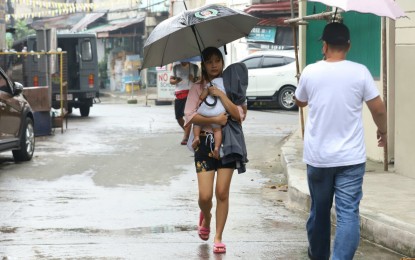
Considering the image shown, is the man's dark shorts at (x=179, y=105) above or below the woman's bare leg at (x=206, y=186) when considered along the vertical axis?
above

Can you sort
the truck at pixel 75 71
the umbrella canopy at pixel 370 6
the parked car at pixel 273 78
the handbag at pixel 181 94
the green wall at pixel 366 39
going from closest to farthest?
the umbrella canopy at pixel 370 6
the green wall at pixel 366 39
the handbag at pixel 181 94
the truck at pixel 75 71
the parked car at pixel 273 78

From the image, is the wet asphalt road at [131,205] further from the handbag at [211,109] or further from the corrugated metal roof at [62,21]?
the corrugated metal roof at [62,21]

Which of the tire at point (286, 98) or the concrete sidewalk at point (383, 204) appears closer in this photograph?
the concrete sidewalk at point (383, 204)

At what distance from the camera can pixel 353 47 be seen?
13.5 m

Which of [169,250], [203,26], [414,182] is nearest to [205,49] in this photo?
[203,26]

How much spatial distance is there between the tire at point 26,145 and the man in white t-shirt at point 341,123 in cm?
907

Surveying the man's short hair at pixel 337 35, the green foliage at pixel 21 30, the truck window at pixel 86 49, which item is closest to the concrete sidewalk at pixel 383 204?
the man's short hair at pixel 337 35

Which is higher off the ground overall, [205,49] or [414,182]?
[205,49]

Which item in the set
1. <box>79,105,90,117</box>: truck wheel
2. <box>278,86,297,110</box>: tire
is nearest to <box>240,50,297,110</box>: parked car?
<box>278,86,297,110</box>: tire

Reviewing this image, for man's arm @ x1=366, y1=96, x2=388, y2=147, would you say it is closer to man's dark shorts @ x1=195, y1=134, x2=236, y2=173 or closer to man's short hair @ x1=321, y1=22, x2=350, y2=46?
man's short hair @ x1=321, y1=22, x2=350, y2=46

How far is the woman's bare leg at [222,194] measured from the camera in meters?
7.50

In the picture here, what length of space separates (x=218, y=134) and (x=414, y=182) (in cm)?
387

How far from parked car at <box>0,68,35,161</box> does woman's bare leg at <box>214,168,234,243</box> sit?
688 centimetres

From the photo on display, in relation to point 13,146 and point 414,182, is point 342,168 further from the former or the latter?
point 13,146
